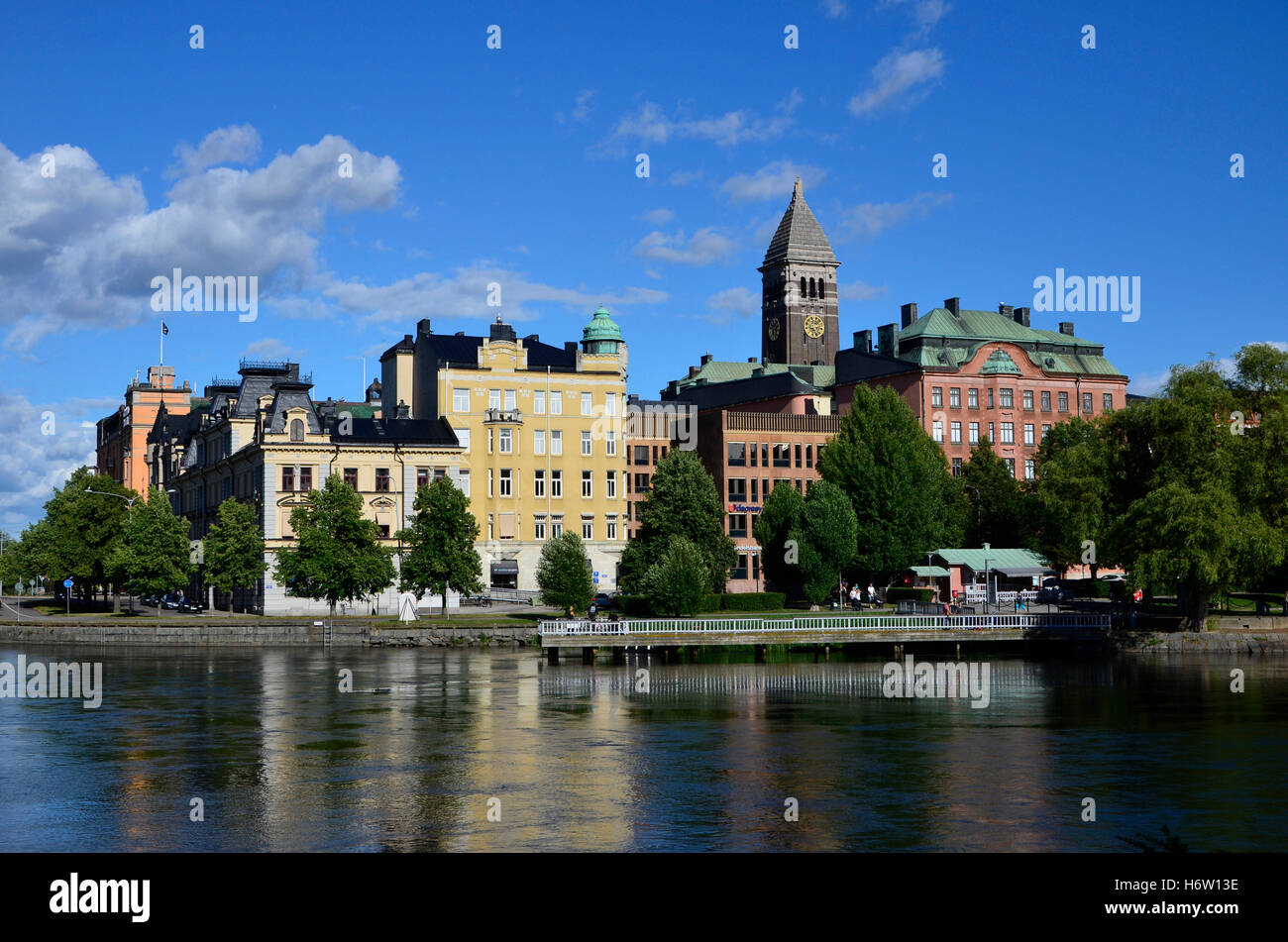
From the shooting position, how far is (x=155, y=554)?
10169 cm

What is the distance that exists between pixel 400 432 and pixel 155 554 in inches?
824

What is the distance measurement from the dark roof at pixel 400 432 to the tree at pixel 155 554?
14.4m

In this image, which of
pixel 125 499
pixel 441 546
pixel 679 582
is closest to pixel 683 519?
pixel 679 582

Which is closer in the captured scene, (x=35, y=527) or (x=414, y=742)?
(x=414, y=742)

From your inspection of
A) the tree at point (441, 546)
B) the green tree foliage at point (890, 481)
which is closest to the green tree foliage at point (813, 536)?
the green tree foliage at point (890, 481)

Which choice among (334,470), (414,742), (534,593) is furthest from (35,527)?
(414,742)

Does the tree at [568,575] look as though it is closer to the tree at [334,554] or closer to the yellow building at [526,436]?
the tree at [334,554]
